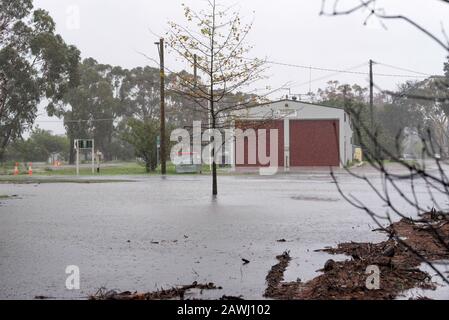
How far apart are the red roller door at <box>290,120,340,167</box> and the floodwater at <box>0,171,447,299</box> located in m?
25.8

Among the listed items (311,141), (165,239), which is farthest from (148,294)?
(311,141)

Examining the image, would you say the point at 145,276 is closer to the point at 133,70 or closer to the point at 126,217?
the point at 126,217

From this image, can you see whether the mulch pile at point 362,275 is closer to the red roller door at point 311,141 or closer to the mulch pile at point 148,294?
the mulch pile at point 148,294

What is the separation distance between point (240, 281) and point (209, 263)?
108 cm

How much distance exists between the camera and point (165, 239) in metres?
8.97

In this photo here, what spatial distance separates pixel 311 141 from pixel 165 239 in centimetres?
3418

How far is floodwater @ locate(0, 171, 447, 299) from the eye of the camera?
240 inches

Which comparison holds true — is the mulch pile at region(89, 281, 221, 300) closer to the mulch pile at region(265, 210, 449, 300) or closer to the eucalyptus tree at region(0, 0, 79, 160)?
the mulch pile at region(265, 210, 449, 300)

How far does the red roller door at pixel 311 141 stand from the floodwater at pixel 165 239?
25.8 m

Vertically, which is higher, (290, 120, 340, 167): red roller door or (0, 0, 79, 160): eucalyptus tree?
(0, 0, 79, 160): eucalyptus tree

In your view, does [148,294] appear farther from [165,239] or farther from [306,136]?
[306,136]

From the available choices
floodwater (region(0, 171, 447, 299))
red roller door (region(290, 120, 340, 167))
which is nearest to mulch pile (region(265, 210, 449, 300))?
floodwater (region(0, 171, 447, 299))

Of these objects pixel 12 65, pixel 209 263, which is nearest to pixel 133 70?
pixel 12 65

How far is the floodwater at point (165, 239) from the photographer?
20.0 ft
